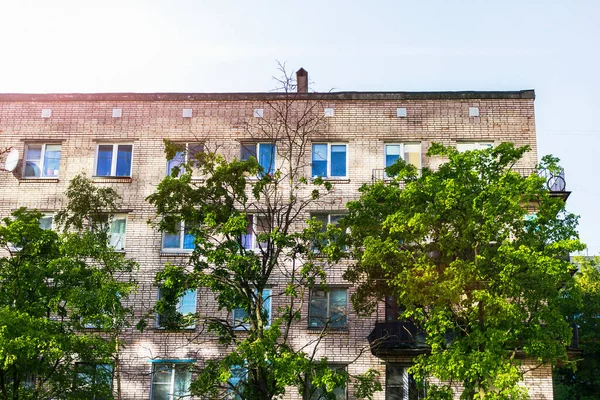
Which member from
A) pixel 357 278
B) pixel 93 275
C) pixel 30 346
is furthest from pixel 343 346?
pixel 30 346

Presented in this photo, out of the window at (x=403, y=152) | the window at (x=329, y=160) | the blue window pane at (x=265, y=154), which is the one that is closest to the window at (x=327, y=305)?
the window at (x=329, y=160)

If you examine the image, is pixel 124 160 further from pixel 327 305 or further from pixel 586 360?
pixel 586 360

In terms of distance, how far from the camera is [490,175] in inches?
1051

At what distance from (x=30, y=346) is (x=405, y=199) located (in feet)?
37.1

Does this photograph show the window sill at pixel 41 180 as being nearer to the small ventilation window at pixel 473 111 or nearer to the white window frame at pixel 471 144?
the white window frame at pixel 471 144

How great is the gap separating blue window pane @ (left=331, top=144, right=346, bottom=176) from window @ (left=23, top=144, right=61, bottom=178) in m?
10.7

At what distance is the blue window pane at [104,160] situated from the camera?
114 ft

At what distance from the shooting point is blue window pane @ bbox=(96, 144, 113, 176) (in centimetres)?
3472

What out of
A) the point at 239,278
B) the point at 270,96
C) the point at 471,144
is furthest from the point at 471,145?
the point at 239,278

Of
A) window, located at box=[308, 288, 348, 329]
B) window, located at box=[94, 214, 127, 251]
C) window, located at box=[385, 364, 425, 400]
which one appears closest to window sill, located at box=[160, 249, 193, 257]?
window, located at box=[94, 214, 127, 251]

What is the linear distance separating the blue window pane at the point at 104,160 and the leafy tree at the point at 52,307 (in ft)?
25.8

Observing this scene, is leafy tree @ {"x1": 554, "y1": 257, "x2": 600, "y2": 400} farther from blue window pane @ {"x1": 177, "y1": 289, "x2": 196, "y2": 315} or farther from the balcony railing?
blue window pane @ {"x1": 177, "y1": 289, "x2": 196, "y2": 315}

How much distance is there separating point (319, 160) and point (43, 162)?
10.8 m

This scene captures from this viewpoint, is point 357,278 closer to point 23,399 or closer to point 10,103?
point 23,399
